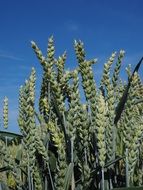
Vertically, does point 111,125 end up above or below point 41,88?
below

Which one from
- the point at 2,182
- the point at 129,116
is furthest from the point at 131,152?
the point at 2,182

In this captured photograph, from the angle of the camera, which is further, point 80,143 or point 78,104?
point 80,143

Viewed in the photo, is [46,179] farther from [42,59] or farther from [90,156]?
[42,59]

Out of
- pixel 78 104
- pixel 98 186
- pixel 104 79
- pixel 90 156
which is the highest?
pixel 104 79

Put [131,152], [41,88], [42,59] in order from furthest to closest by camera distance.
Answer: [41,88]
[42,59]
[131,152]

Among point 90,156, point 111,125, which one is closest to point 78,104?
point 111,125

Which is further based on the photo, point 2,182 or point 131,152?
point 2,182

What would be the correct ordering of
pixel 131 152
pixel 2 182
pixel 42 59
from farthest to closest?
pixel 2 182 < pixel 42 59 < pixel 131 152

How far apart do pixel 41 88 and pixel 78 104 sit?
39cm

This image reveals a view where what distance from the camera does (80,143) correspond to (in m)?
1.30

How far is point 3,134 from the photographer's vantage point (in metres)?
1.62

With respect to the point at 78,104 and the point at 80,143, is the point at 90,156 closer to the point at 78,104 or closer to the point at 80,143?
the point at 80,143

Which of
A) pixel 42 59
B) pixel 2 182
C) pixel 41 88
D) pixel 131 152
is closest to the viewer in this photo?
pixel 131 152

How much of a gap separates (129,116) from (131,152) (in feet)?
0.34
